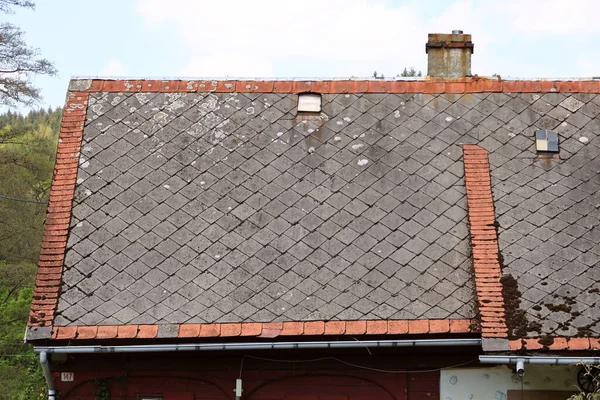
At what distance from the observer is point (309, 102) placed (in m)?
14.8

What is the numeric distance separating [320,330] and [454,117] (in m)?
4.44

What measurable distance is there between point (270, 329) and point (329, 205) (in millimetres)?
2302

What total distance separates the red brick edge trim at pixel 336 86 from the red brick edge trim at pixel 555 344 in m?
4.71

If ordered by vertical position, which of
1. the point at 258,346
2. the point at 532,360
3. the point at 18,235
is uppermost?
the point at 18,235

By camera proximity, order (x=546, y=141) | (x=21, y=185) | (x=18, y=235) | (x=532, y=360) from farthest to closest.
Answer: (x=21, y=185) → (x=18, y=235) → (x=546, y=141) → (x=532, y=360)

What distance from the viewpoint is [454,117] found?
14.6m

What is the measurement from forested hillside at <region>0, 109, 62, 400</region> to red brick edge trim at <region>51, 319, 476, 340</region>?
10470mm

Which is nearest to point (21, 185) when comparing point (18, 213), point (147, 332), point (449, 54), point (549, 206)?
point (18, 213)

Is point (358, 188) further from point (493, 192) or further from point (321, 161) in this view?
point (493, 192)

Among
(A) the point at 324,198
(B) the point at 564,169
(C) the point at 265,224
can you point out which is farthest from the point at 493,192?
(C) the point at 265,224

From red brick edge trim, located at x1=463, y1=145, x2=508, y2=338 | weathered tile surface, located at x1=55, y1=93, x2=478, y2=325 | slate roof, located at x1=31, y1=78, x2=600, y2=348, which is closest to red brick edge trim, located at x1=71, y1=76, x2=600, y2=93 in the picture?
slate roof, located at x1=31, y1=78, x2=600, y2=348

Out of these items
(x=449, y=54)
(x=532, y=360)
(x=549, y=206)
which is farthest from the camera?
(x=449, y=54)

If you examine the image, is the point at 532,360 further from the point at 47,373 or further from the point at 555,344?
the point at 47,373

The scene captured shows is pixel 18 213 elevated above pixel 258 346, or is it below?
above
